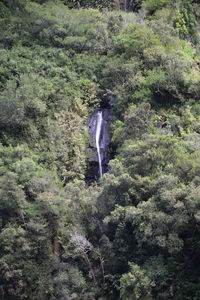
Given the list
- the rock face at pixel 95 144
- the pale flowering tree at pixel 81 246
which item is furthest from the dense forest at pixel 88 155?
the rock face at pixel 95 144

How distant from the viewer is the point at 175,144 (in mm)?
25109

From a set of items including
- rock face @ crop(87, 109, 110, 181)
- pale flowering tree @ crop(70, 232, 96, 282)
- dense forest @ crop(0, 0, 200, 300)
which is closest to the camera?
dense forest @ crop(0, 0, 200, 300)

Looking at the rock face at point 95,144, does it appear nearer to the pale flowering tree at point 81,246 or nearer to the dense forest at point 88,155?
the dense forest at point 88,155

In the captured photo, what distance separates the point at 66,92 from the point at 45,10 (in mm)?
10605

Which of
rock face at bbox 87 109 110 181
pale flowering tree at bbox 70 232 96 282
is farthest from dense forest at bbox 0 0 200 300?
rock face at bbox 87 109 110 181

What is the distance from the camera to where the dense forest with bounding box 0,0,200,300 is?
73.9 ft

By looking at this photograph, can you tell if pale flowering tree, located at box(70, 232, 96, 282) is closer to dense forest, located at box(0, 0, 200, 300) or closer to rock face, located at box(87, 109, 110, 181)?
dense forest, located at box(0, 0, 200, 300)

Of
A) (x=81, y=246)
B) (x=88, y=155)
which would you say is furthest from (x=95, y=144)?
(x=81, y=246)

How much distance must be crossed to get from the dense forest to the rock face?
231 mm

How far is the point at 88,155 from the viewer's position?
31672mm

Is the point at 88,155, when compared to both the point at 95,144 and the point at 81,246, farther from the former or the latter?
the point at 81,246

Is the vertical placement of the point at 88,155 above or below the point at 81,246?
above

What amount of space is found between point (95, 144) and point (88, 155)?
112 cm

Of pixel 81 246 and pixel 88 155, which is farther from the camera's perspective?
pixel 88 155
